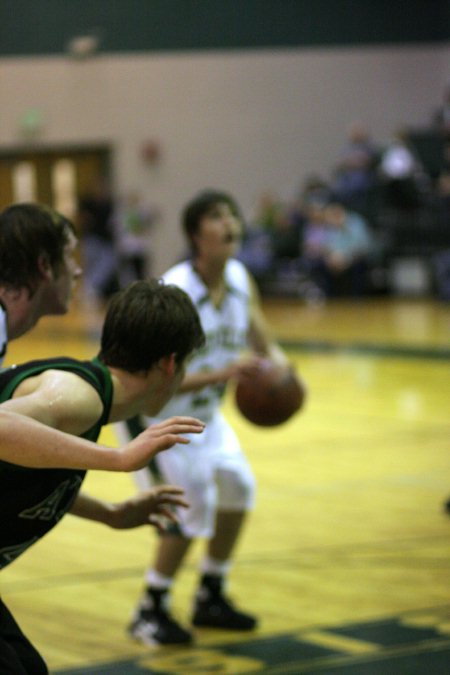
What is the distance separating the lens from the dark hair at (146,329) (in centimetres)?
309

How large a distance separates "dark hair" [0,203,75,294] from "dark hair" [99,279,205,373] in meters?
0.42

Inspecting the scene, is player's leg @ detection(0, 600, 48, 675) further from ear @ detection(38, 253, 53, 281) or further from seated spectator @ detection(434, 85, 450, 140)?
seated spectator @ detection(434, 85, 450, 140)

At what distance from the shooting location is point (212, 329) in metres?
5.34

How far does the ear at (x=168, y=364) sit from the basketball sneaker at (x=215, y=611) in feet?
7.50

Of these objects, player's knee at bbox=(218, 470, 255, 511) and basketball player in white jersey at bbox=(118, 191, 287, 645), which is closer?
basketball player in white jersey at bbox=(118, 191, 287, 645)

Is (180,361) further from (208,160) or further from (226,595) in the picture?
(208,160)

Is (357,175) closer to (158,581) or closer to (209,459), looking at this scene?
(209,459)

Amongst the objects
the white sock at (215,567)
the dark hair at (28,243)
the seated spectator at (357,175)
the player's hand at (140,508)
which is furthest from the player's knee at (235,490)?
the seated spectator at (357,175)

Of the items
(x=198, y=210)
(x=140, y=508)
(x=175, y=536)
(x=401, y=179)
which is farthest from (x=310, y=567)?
(x=401, y=179)

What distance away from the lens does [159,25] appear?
2150 cm

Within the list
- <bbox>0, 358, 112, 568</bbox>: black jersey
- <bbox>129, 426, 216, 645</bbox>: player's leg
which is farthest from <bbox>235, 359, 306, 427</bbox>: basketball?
<bbox>0, 358, 112, 568</bbox>: black jersey

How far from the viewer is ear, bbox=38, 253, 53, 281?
351 centimetres

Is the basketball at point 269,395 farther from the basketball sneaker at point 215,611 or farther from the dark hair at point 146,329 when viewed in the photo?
the dark hair at point 146,329

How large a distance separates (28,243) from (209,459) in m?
1.84
